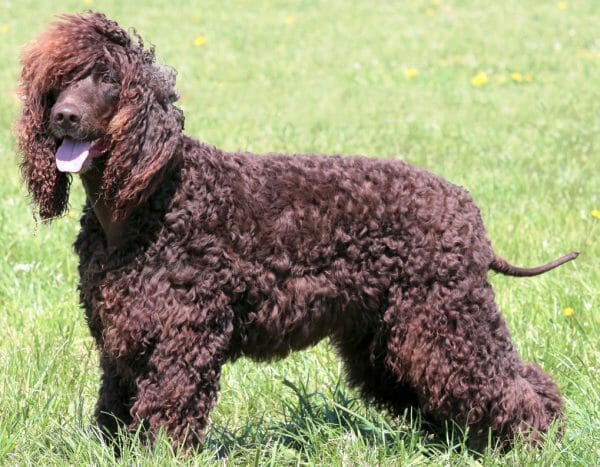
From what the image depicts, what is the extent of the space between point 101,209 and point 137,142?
1.04ft

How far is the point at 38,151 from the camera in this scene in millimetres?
3420

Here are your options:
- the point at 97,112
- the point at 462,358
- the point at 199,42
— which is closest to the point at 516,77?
the point at 199,42

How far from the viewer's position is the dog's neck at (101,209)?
11.3 feet

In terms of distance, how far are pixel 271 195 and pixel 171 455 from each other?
3.43 feet

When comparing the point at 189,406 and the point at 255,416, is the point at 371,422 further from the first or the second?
the point at 189,406

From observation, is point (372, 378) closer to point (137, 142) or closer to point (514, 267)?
point (514, 267)

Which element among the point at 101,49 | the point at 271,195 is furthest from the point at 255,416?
the point at 101,49

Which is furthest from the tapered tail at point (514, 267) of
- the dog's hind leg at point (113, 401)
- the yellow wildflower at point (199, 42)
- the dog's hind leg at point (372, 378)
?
the yellow wildflower at point (199, 42)

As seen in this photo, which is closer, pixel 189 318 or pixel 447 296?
pixel 189 318

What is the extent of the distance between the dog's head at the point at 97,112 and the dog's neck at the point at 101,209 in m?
0.06

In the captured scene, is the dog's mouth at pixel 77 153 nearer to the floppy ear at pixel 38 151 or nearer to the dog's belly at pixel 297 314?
the floppy ear at pixel 38 151

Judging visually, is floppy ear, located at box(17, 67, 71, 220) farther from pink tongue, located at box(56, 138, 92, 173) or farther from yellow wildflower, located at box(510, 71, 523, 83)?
yellow wildflower, located at box(510, 71, 523, 83)

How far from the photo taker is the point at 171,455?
3.28 meters

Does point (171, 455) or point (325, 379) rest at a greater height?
point (171, 455)
